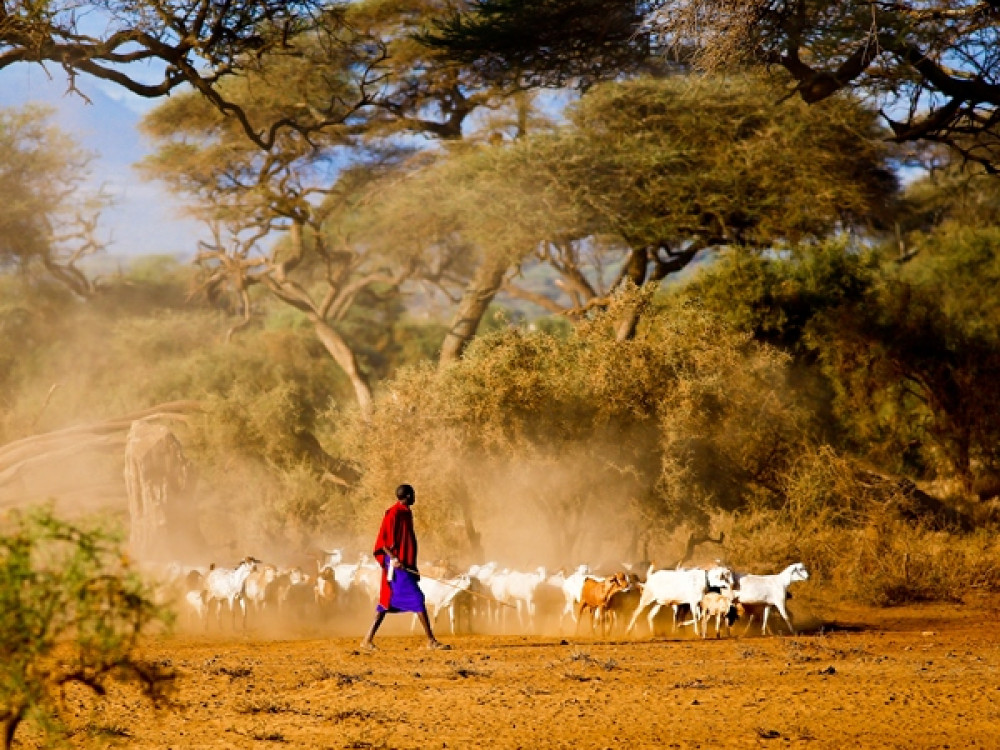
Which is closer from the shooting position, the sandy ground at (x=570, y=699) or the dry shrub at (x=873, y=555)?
the sandy ground at (x=570, y=699)

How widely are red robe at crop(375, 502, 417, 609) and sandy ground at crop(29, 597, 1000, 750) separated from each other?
2.52 feet

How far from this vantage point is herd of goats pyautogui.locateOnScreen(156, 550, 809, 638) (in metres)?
13.2

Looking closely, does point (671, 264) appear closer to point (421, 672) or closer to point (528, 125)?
point (528, 125)

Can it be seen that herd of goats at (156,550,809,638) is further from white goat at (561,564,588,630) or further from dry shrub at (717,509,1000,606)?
dry shrub at (717,509,1000,606)

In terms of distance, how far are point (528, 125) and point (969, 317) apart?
10.1 metres

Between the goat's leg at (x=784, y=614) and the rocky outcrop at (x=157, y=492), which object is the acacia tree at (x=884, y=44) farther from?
the rocky outcrop at (x=157, y=492)

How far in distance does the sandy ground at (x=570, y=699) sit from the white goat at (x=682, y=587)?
1008 mm

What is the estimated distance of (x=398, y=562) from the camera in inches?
454

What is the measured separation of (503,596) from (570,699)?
5.93 meters

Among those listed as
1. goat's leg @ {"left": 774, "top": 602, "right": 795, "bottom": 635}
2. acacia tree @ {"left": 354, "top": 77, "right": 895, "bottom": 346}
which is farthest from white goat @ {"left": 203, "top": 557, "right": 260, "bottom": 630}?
acacia tree @ {"left": 354, "top": 77, "right": 895, "bottom": 346}

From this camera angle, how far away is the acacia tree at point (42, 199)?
3762 centimetres

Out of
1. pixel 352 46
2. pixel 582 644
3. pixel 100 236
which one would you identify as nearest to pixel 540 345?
pixel 582 644

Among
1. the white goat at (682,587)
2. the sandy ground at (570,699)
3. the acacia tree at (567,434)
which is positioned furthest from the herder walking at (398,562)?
the acacia tree at (567,434)

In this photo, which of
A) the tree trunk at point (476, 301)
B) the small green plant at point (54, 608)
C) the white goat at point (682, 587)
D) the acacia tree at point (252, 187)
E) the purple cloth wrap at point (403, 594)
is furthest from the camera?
the acacia tree at point (252, 187)
